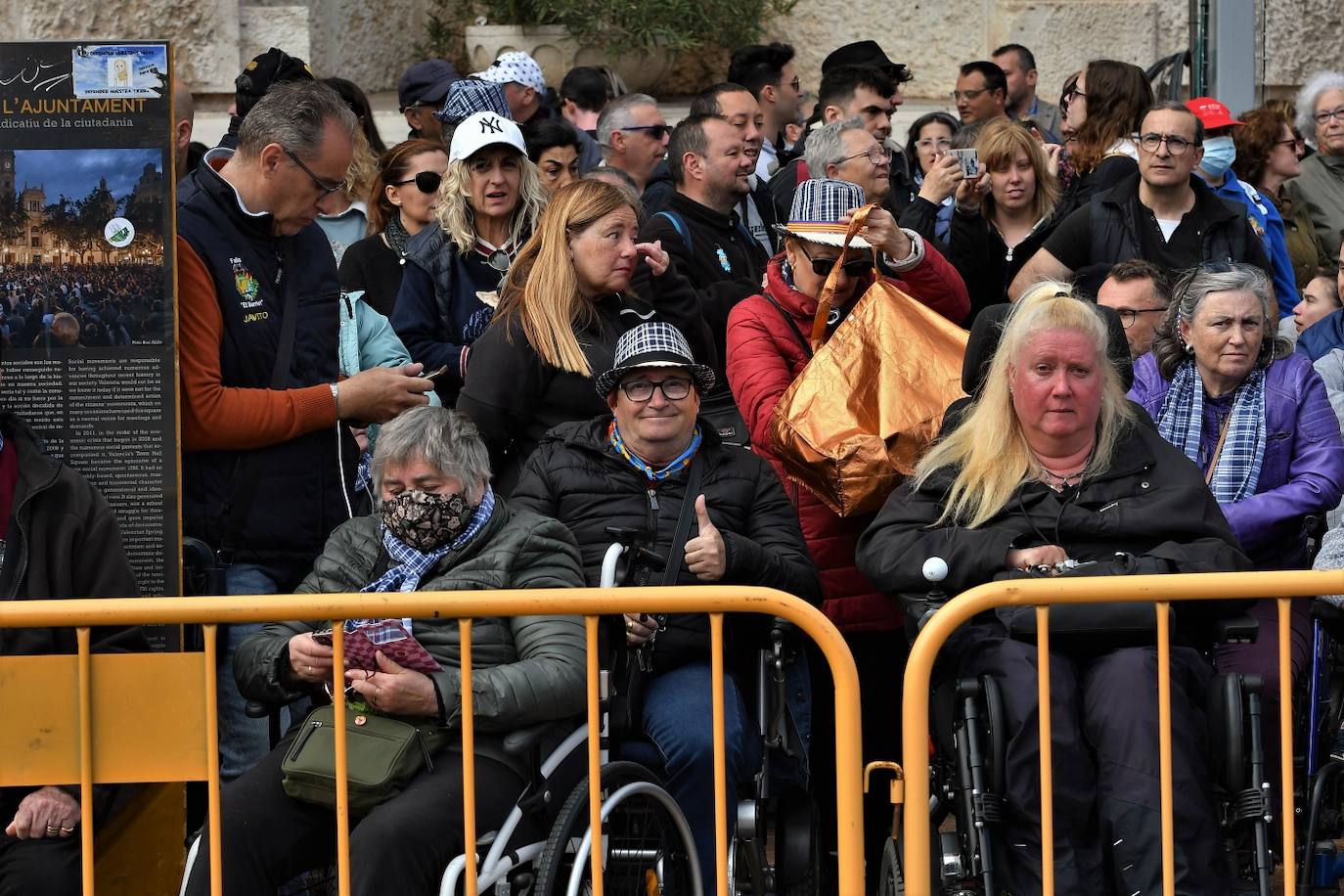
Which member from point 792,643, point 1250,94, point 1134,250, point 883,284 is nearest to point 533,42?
point 1250,94

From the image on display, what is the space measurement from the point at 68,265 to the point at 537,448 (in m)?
1.30

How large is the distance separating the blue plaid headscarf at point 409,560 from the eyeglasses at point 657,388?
545 mm

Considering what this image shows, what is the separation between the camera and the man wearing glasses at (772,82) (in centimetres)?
923

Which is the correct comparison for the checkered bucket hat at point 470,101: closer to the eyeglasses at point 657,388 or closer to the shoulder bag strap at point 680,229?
the shoulder bag strap at point 680,229

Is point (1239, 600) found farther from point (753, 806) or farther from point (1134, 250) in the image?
point (1134, 250)

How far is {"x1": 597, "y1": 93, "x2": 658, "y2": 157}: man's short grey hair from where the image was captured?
7781 millimetres

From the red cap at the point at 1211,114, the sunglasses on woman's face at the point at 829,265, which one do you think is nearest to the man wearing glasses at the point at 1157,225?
the red cap at the point at 1211,114

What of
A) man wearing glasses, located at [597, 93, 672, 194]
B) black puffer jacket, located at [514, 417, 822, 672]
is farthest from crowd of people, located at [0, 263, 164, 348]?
man wearing glasses, located at [597, 93, 672, 194]

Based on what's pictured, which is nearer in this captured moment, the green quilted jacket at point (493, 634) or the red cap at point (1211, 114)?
the green quilted jacket at point (493, 634)

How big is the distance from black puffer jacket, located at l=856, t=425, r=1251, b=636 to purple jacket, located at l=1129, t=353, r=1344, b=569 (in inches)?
22.6

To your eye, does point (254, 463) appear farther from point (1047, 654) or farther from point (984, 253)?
point (984, 253)

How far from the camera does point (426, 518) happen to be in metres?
4.36

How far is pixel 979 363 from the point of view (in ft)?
15.6

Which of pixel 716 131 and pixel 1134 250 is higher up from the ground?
pixel 716 131
